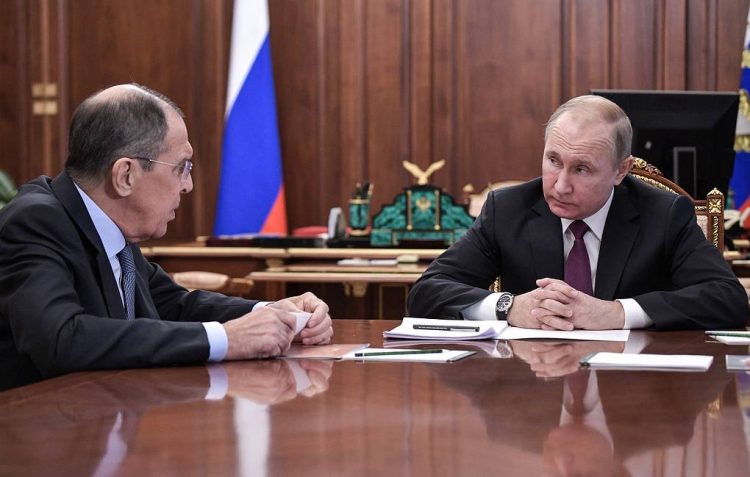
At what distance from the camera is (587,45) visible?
23.2 ft

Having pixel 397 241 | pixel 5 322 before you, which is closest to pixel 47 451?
pixel 5 322

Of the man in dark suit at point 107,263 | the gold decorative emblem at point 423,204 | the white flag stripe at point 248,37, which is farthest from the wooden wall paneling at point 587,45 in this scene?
the man in dark suit at point 107,263

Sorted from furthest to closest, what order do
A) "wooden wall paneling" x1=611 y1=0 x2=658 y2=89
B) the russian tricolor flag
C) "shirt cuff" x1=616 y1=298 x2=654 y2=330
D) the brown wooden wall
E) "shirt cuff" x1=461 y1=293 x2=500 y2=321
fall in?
the brown wooden wall → "wooden wall paneling" x1=611 y1=0 x2=658 y2=89 → the russian tricolor flag → "shirt cuff" x1=461 y1=293 x2=500 y2=321 → "shirt cuff" x1=616 y1=298 x2=654 y2=330

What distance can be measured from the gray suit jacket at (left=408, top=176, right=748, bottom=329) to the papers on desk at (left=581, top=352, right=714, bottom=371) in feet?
2.00

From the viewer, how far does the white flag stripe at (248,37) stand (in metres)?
6.95

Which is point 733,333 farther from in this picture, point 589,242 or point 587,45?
point 587,45

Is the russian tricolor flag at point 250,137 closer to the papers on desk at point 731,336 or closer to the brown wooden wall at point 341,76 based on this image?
the brown wooden wall at point 341,76

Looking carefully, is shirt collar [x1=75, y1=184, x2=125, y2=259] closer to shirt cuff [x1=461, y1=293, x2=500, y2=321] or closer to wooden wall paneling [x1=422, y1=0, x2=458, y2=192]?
shirt cuff [x1=461, y1=293, x2=500, y2=321]

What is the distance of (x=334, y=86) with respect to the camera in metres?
7.32

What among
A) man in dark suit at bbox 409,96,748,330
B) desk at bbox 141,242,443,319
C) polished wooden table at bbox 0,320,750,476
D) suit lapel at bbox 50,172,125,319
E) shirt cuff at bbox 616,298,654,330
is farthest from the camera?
desk at bbox 141,242,443,319

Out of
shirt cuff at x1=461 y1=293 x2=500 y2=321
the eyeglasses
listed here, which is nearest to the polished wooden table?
the eyeglasses

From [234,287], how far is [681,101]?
2154mm

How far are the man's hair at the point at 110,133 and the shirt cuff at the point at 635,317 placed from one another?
4.03 feet

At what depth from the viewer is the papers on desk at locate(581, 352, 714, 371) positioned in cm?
189
